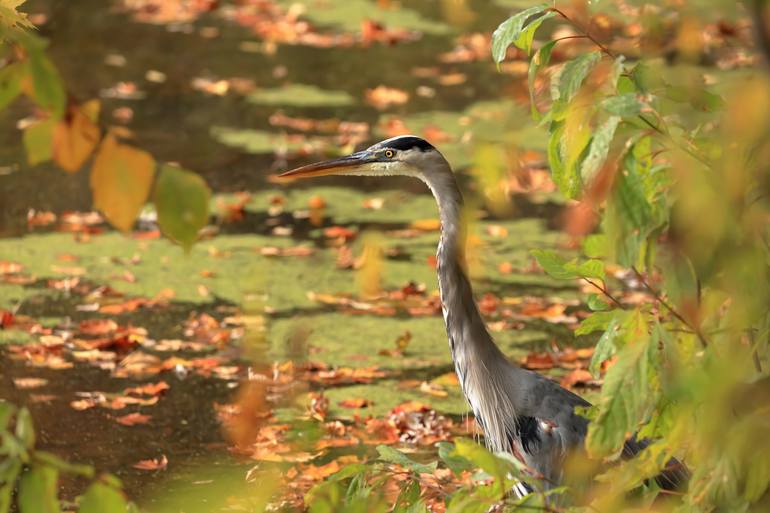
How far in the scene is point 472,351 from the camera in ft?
11.9

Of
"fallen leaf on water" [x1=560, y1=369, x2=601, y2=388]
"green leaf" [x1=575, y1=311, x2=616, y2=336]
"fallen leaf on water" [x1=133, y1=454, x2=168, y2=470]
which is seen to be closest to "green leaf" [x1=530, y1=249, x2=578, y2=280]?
"green leaf" [x1=575, y1=311, x2=616, y2=336]

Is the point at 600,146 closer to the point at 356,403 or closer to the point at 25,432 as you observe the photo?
the point at 25,432

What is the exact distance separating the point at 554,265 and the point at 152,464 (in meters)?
2.16

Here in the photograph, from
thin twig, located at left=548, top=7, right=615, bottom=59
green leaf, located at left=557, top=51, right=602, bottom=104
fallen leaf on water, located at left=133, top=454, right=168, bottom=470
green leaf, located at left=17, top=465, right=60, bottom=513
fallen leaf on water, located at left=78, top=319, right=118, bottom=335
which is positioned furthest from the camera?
fallen leaf on water, located at left=78, top=319, right=118, bottom=335

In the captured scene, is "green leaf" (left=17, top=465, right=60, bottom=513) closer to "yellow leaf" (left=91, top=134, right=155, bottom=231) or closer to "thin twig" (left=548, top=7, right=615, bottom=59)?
"yellow leaf" (left=91, top=134, right=155, bottom=231)

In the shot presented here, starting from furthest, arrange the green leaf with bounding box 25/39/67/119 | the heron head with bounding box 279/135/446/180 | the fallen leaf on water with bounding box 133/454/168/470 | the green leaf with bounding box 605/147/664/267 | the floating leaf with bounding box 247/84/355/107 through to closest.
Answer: the floating leaf with bounding box 247/84/355/107
the fallen leaf on water with bounding box 133/454/168/470
the heron head with bounding box 279/135/446/180
the green leaf with bounding box 605/147/664/267
the green leaf with bounding box 25/39/67/119

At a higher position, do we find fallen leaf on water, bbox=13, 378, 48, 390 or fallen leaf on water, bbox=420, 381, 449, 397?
fallen leaf on water, bbox=13, 378, 48, 390

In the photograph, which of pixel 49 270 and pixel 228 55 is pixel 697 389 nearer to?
pixel 49 270

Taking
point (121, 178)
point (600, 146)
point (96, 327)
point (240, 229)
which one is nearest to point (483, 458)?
point (600, 146)

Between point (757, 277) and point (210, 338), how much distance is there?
155 inches

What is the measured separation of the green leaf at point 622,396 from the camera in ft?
6.69

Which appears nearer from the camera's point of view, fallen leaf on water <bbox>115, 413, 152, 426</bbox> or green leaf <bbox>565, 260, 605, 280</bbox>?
green leaf <bbox>565, 260, 605, 280</bbox>

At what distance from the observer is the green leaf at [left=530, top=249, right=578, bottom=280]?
9.09 ft

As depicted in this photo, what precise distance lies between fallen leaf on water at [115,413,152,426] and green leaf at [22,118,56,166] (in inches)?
130
